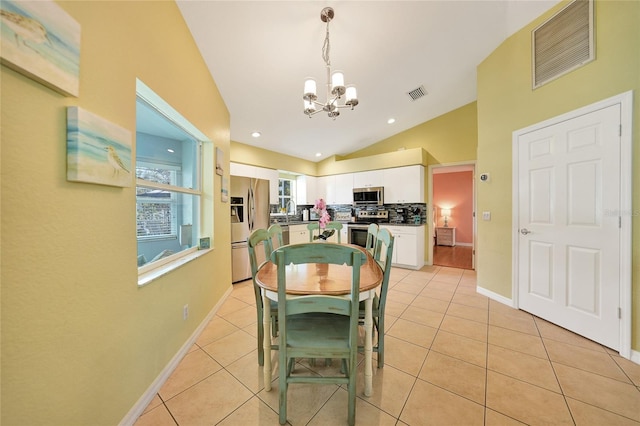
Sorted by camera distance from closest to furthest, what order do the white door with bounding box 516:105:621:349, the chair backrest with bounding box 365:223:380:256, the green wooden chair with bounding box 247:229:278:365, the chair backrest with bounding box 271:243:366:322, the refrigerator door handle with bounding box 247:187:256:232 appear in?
the chair backrest with bounding box 271:243:366:322 < the green wooden chair with bounding box 247:229:278:365 < the white door with bounding box 516:105:621:349 < the chair backrest with bounding box 365:223:380:256 < the refrigerator door handle with bounding box 247:187:256:232

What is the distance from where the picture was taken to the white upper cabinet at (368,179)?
4.88m

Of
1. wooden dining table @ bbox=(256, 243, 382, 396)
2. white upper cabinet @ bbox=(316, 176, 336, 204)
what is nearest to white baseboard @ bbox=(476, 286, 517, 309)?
wooden dining table @ bbox=(256, 243, 382, 396)

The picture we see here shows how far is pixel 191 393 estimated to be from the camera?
4.85 feet

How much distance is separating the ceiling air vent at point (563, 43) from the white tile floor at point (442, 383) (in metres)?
2.57

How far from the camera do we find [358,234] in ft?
16.4

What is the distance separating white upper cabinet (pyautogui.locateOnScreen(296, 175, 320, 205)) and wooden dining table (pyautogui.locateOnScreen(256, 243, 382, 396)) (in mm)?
4077

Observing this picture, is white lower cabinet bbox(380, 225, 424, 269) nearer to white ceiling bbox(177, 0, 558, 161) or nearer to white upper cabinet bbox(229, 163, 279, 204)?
white ceiling bbox(177, 0, 558, 161)

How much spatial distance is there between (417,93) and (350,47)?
1597 mm

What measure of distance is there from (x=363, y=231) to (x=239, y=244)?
8.53 feet

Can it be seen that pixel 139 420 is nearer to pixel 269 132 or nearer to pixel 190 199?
pixel 190 199

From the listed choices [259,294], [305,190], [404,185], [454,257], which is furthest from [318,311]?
[454,257]

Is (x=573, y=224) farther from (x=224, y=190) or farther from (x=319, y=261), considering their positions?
(x=224, y=190)

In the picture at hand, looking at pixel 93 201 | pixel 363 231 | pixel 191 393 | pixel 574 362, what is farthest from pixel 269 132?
pixel 574 362

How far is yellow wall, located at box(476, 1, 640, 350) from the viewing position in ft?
5.74
